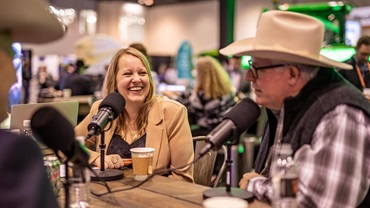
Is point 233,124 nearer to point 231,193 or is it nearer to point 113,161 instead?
point 231,193

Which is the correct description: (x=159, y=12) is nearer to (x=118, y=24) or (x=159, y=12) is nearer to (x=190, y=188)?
(x=118, y=24)

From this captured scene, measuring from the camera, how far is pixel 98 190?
86.8 inches

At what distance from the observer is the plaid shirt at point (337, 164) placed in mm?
1698

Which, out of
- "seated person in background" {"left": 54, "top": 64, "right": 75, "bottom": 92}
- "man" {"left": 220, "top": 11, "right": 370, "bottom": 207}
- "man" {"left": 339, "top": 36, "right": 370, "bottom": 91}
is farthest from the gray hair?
"seated person in background" {"left": 54, "top": 64, "right": 75, "bottom": 92}

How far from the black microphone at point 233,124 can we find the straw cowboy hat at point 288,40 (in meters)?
0.22

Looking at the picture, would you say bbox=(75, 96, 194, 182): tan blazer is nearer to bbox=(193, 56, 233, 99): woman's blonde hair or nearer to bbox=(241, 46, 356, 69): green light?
bbox=(193, 56, 233, 99): woman's blonde hair

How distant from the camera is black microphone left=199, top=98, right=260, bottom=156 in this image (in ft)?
5.89

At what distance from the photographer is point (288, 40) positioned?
1.99 metres

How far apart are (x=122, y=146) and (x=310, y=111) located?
1.37 metres

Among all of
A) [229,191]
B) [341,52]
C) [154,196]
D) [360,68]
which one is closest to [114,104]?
[154,196]

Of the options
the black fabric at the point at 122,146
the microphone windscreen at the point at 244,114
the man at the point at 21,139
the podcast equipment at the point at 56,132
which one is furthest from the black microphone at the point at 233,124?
the black fabric at the point at 122,146

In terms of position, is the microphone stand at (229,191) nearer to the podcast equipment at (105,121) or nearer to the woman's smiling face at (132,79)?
the podcast equipment at (105,121)

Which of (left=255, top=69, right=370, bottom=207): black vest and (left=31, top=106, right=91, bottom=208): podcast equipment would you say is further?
(left=255, top=69, right=370, bottom=207): black vest

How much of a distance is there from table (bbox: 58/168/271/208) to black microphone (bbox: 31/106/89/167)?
1.50 ft
